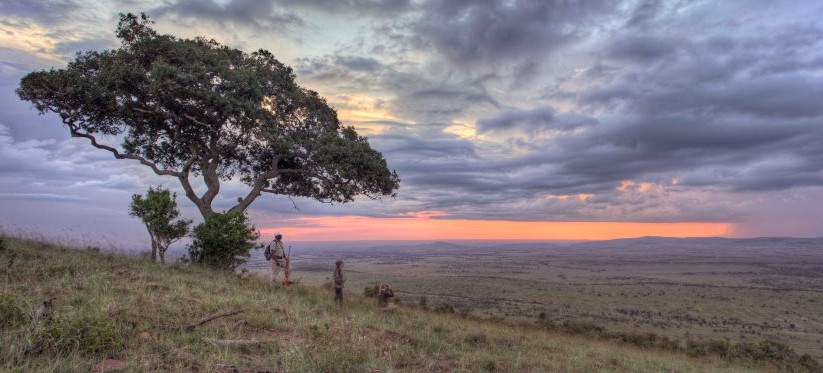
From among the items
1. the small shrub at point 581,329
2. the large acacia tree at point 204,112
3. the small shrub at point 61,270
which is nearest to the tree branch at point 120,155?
the large acacia tree at point 204,112

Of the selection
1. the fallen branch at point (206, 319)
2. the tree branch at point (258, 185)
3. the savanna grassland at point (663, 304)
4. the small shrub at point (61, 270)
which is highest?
the tree branch at point (258, 185)

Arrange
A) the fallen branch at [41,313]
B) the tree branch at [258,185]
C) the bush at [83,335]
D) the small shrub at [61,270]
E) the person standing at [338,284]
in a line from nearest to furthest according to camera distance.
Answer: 1. the bush at [83,335]
2. the fallen branch at [41,313]
3. the small shrub at [61,270]
4. the person standing at [338,284]
5. the tree branch at [258,185]

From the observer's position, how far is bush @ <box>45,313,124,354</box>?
20.4 ft

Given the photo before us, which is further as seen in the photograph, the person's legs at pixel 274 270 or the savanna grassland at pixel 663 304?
the savanna grassland at pixel 663 304

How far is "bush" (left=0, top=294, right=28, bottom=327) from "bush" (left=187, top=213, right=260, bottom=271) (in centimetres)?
1139

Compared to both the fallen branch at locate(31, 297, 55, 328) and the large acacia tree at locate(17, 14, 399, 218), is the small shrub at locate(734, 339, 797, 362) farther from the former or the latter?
the fallen branch at locate(31, 297, 55, 328)

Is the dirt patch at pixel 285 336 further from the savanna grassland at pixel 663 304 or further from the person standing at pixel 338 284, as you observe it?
the savanna grassland at pixel 663 304

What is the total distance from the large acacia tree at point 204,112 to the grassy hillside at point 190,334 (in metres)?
6.97

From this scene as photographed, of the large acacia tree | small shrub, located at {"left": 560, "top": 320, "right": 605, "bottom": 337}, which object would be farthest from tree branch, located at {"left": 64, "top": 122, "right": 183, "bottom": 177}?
small shrub, located at {"left": 560, "top": 320, "right": 605, "bottom": 337}

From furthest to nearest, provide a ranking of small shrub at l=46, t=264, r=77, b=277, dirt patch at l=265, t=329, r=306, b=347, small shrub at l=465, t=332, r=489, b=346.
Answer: small shrub at l=465, t=332, r=489, b=346
small shrub at l=46, t=264, r=77, b=277
dirt patch at l=265, t=329, r=306, b=347

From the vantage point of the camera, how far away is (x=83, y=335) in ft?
21.1

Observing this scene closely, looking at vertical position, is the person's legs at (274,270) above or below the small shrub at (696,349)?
above

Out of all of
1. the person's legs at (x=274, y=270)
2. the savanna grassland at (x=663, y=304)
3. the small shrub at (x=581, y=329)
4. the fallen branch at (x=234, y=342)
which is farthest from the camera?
the savanna grassland at (x=663, y=304)

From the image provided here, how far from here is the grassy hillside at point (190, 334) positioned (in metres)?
6.26
